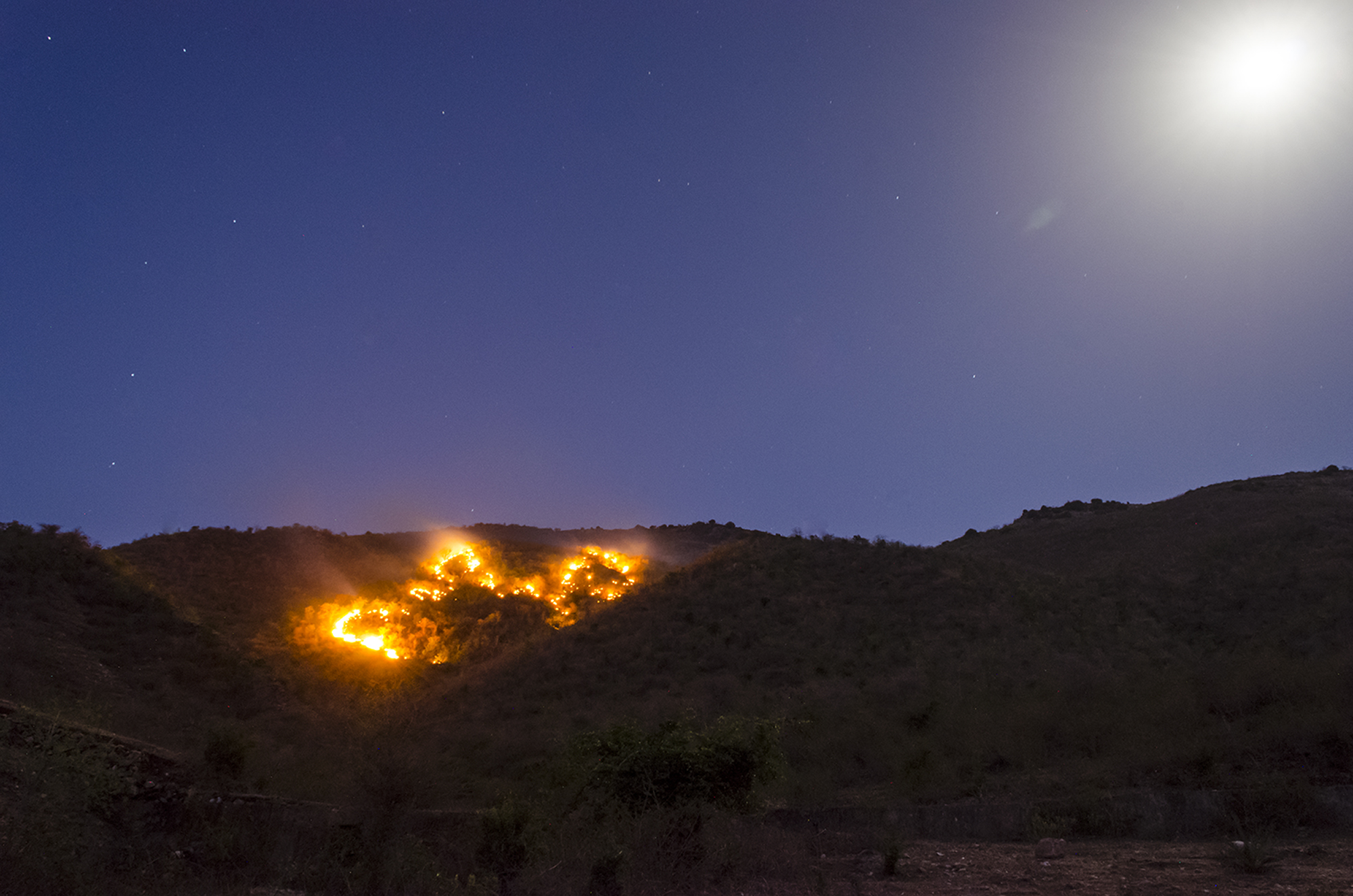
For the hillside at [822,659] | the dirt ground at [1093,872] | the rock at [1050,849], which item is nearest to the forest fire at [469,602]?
the hillside at [822,659]

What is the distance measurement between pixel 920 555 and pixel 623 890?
30.1 meters

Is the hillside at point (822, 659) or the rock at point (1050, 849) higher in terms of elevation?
the hillside at point (822, 659)

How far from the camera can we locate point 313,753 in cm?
1895

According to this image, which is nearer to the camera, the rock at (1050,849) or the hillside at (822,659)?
the rock at (1050,849)

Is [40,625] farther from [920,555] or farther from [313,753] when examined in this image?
[920,555]

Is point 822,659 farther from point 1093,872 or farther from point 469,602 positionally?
point 469,602

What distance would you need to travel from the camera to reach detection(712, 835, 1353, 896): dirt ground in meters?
8.02

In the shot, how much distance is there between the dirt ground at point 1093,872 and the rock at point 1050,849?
92 millimetres

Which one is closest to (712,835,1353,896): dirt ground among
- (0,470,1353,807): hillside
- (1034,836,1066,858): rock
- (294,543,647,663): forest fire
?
(1034,836,1066,858): rock

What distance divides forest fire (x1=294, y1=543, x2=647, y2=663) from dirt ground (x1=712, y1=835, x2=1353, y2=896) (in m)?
23.7

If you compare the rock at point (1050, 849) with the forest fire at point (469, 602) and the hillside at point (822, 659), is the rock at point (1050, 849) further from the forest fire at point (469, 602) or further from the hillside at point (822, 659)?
the forest fire at point (469, 602)

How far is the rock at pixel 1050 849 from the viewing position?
9.83m

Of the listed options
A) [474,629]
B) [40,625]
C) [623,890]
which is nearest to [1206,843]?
[623,890]

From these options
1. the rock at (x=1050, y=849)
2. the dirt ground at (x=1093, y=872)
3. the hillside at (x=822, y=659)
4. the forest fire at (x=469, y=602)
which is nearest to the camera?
the dirt ground at (x=1093, y=872)
